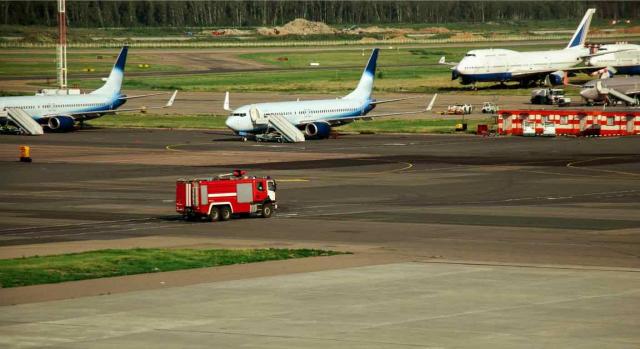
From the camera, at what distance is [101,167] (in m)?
93.3

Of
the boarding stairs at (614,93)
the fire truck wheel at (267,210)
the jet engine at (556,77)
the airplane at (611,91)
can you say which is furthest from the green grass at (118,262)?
the jet engine at (556,77)

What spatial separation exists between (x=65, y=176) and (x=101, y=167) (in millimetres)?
6304

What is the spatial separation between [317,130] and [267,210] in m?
52.0

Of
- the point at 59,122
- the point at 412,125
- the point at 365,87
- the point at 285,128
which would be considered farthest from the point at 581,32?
the point at 59,122

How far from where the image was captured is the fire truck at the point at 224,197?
6347 centimetres

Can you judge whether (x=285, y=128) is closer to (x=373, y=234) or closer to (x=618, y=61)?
(x=373, y=234)

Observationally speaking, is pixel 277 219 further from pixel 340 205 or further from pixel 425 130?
pixel 425 130

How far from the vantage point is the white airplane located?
168 m

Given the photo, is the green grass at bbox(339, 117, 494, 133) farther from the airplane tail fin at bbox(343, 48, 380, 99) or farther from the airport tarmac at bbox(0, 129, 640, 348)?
the airport tarmac at bbox(0, 129, 640, 348)

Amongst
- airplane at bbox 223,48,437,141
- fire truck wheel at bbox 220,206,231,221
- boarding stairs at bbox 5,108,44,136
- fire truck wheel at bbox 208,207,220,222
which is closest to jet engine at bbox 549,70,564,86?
airplane at bbox 223,48,437,141

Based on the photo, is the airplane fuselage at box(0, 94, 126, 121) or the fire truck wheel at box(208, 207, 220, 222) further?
the airplane fuselage at box(0, 94, 126, 121)

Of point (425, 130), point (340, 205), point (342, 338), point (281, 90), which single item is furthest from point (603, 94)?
point (342, 338)

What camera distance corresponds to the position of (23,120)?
12588 cm

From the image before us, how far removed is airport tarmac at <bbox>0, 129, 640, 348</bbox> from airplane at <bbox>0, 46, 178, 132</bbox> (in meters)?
13.9
